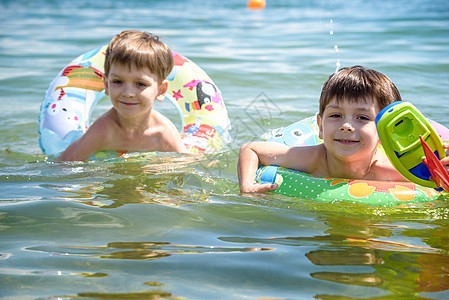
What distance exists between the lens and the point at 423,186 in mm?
3557

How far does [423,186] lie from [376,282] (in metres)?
1.25

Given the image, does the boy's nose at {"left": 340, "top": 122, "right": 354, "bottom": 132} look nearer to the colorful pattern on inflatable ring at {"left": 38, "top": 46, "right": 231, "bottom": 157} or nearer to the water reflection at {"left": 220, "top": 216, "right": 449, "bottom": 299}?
the water reflection at {"left": 220, "top": 216, "right": 449, "bottom": 299}

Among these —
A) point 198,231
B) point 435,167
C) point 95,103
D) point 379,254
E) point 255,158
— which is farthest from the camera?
point 95,103

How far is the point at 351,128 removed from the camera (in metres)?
3.49

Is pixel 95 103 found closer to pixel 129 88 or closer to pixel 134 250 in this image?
pixel 129 88

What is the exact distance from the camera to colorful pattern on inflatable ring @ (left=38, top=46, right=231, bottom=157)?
5254 millimetres

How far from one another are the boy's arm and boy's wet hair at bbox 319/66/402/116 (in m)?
0.49

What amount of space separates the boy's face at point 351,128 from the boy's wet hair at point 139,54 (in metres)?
1.71

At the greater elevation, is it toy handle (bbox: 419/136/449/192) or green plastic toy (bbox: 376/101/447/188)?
green plastic toy (bbox: 376/101/447/188)

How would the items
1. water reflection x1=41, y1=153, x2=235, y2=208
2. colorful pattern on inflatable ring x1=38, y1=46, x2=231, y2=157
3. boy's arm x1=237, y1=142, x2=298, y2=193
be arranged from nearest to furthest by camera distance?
water reflection x1=41, y1=153, x2=235, y2=208 < boy's arm x1=237, y1=142, x2=298, y2=193 < colorful pattern on inflatable ring x1=38, y1=46, x2=231, y2=157

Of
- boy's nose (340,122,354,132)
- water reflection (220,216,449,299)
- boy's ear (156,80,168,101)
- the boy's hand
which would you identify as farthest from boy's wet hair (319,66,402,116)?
boy's ear (156,80,168,101)

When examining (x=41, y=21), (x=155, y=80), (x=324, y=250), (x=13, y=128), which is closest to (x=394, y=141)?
(x=324, y=250)

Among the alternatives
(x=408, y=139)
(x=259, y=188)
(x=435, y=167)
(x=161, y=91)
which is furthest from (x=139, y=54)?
(x=435, y=167)

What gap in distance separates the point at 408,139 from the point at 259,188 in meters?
0.90
